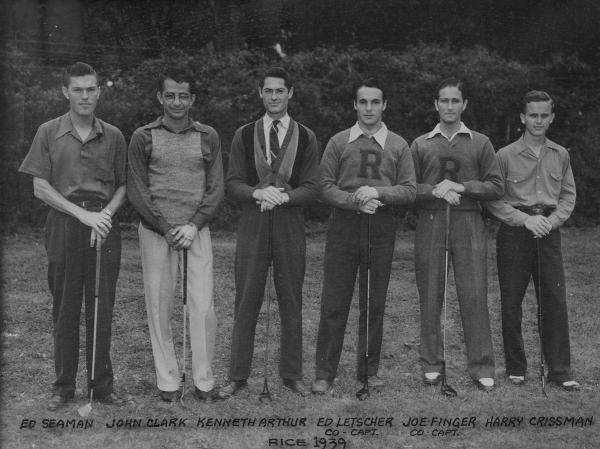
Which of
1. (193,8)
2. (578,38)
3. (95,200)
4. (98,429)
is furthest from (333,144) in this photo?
(578,38)

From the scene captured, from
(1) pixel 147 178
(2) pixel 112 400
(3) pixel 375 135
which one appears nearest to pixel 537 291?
(3) pixel 375 135

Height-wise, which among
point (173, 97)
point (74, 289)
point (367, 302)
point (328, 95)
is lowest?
point (367, 302)

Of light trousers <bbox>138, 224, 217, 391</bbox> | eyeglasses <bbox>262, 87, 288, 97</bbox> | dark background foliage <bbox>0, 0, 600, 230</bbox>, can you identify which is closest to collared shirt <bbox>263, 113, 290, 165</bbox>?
eyeglasses <bbox>262, 87, 288, 97</bbox>

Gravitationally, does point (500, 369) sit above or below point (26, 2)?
below

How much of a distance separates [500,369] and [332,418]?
1.57 meters

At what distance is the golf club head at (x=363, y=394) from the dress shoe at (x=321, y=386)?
0.21m

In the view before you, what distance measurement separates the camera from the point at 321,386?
15.4ft

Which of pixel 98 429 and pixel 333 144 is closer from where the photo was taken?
pixel 98 429

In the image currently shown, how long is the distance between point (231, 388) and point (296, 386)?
0.41 metres

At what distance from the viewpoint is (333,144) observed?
4816 millimetres

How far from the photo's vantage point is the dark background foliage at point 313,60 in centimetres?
1107

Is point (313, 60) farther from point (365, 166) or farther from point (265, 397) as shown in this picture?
point (265, 397)

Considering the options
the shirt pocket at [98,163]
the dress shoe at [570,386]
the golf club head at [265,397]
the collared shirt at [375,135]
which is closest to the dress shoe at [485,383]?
the dress shoe at [570,386]

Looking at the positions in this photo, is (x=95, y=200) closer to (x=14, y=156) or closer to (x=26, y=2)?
(x=14, y=156)
